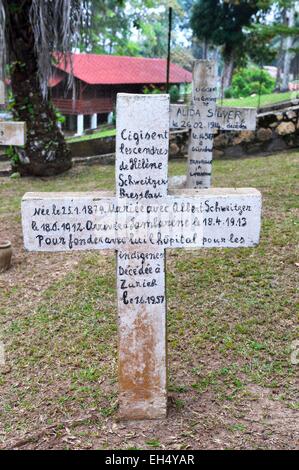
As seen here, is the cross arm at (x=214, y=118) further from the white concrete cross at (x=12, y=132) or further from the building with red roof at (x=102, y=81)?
the building with red roof at (x=102, y=81)

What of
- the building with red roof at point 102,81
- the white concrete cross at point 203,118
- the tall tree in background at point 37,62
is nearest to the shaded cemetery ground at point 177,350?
the white concrete cross at point 203,118

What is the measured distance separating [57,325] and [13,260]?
5.39 ft

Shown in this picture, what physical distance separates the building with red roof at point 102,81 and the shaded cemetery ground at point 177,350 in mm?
Answer: 22810

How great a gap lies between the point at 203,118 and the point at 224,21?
20.0 metres

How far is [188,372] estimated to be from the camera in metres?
3.19

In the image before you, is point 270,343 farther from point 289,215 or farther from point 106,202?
point 289,215

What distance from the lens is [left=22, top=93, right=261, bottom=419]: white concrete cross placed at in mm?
2443

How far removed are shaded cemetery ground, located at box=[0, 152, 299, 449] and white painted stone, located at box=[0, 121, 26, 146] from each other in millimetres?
1259

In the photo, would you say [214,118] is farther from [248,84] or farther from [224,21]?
[248,84]

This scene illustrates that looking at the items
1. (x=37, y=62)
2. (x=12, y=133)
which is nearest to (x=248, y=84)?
(x=37, y=62)

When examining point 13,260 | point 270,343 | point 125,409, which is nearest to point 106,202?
point 125,409

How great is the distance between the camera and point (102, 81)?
26.4 meters

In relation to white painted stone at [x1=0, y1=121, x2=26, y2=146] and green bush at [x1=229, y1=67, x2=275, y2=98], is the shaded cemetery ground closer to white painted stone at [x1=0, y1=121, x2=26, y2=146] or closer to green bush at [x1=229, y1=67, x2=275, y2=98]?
white painted stone at [x1=0, y1=121, x2=26, y2=146]

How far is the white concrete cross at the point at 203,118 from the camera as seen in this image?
18.8 ft
